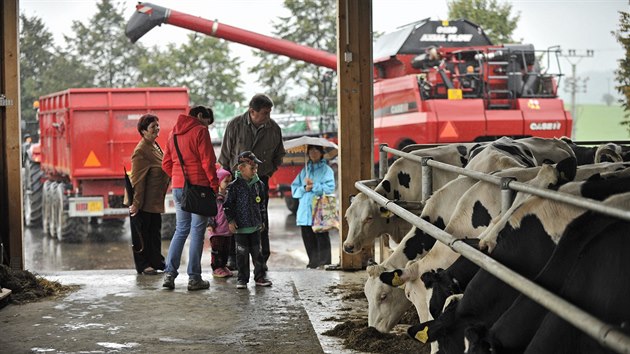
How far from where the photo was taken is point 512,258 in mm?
4645

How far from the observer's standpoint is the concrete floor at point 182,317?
6.86 metres

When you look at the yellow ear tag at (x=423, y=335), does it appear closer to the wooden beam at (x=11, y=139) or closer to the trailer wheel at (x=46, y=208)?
the wooden beam at (x=11, y=139)

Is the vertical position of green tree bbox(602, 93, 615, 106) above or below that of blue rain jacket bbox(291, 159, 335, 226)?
above

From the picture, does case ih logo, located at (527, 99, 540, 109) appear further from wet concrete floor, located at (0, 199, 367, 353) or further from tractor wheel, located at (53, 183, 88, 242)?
wet concrete floor, located at (0, 199, 367, 353)

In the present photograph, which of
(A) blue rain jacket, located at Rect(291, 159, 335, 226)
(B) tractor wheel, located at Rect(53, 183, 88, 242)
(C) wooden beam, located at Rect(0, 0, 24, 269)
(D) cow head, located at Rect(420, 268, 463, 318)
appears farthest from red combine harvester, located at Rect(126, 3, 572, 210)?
(D) cow head, located at Rect(420, 268, 463, 318)

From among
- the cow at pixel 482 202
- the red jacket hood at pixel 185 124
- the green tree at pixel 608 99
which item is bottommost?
the cow at pixel 482 202

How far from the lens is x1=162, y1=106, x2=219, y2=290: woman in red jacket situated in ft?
29.5

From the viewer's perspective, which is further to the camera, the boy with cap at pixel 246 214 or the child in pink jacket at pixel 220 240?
the child in pink jacket at pixel 220 240

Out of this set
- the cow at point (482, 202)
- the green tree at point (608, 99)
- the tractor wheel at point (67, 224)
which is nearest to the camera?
the cow at point (482, 202)

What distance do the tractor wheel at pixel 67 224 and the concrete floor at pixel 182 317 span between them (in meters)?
7.05

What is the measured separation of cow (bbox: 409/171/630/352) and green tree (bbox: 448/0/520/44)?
28.0 m

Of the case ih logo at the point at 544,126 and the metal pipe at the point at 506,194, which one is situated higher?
the case ih logo at the point at 544,126

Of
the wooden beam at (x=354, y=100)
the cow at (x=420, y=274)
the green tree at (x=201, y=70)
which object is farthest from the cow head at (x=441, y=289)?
the green tree at (x=201, y=70)

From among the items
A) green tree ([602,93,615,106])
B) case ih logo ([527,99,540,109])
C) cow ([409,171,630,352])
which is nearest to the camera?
cow ([409,171,630,352])
